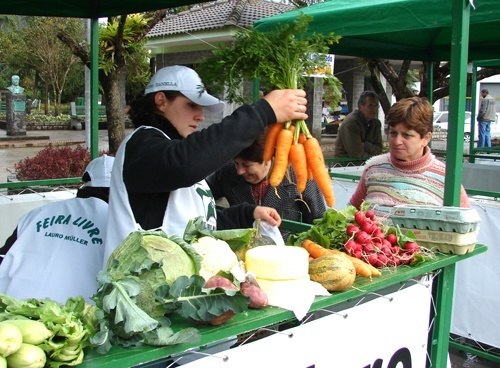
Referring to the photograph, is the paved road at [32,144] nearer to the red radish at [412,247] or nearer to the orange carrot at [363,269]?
the red radish at [412,247]

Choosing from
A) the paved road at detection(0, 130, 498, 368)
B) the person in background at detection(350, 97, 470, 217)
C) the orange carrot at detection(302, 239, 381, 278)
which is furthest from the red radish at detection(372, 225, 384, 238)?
the paved road at detection(0, 130, 498, 368)

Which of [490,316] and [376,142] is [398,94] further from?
[490,316]

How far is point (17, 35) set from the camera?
101 feet

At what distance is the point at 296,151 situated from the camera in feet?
8.13

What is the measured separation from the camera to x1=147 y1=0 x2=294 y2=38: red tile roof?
17.0 metres

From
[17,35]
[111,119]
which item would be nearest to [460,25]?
[111,119]

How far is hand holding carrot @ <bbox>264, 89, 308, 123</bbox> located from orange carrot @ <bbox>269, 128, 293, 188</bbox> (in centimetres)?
18

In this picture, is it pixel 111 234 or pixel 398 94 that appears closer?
pixel 111 234

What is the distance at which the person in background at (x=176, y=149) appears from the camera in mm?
2010

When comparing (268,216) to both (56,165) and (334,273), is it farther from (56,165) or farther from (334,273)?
(56,165)

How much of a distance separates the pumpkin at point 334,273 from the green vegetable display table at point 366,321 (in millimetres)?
37

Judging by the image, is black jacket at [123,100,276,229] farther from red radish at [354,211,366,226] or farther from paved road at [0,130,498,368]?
paved road at [0,130,498,368]

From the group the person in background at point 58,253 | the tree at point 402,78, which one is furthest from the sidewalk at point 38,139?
the person in background at point 58,253

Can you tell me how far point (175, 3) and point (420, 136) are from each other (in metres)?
2.45
